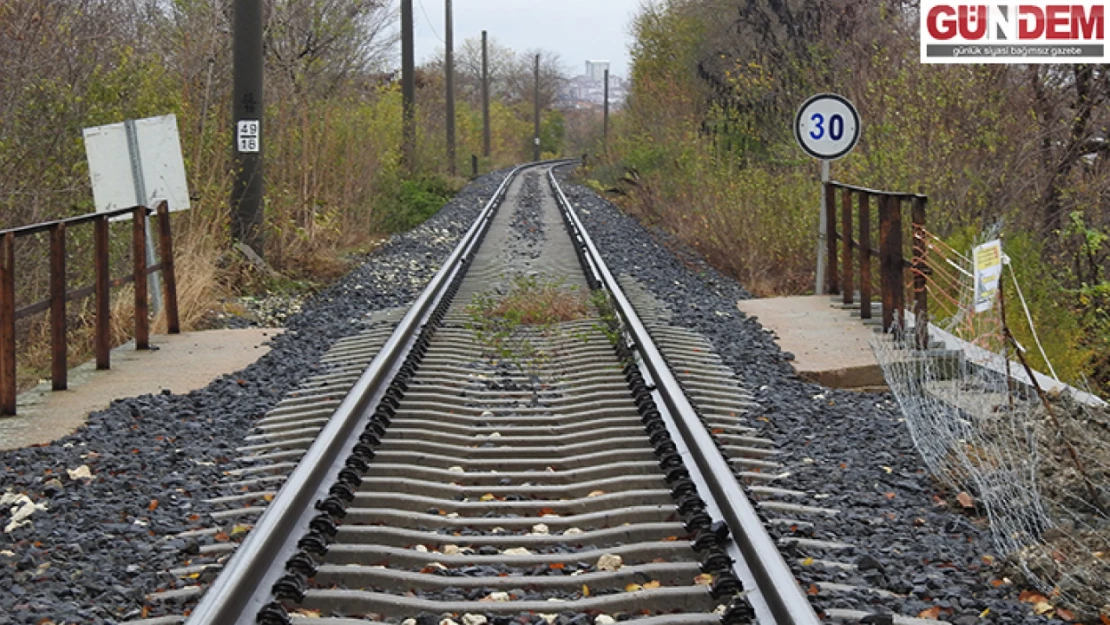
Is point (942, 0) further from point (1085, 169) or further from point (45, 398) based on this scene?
point (45, 398)

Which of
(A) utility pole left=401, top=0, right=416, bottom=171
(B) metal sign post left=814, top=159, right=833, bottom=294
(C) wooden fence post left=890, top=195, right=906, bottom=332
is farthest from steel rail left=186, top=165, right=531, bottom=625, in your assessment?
(A) utility pole left=401, top=0, right=416, bottom=171

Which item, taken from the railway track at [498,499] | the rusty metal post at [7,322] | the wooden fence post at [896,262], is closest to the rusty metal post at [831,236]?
the wooden fence post at [896,262]

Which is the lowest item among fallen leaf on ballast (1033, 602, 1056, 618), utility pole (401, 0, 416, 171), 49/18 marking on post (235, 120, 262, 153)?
fallen leaf on ballast (1033, 602, 1056, 618)

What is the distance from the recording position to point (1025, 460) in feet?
17.3

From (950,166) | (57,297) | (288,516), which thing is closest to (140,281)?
(57,297)

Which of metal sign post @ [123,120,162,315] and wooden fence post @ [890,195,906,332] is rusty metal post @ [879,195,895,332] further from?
metal sign post @ [123,120,162,315]

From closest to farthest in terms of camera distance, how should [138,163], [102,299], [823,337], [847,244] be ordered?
[102,299] → [823,337] → [138,163] → [847,244]

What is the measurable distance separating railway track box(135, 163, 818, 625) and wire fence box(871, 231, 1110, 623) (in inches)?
37.2

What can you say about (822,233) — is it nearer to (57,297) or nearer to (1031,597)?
(57,297)

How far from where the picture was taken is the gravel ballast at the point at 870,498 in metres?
4.29

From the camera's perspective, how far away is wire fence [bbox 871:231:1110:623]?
4.50 meters

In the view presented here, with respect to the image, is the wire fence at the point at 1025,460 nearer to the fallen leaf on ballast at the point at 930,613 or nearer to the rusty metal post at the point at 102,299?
the fallen leaf on ballast at the point at 930,613

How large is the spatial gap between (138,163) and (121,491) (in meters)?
5.47

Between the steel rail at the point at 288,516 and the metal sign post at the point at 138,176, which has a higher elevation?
the metal sign post at the point at 138,176
